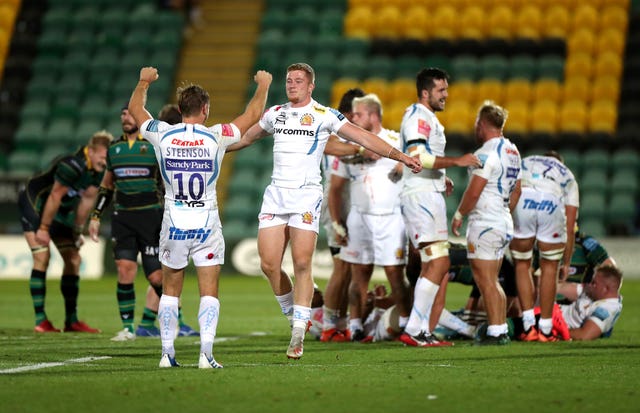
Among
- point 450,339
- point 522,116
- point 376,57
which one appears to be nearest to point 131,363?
point 450,339

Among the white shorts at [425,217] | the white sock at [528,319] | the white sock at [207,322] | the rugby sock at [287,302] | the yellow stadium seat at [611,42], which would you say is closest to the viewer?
the white sock at [207,322]

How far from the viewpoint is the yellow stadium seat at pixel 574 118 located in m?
23.8

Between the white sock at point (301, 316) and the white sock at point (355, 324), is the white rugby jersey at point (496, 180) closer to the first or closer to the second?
the white sock at point (355, 324)

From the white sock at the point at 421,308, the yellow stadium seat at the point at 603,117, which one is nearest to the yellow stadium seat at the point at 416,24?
the yellow stadium seat at the point at 603,117

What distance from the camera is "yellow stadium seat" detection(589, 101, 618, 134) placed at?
23688 millimetres

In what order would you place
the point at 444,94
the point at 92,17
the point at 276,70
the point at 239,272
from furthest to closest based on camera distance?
the point at 92,17 → the point at 276,70 → the point at 239,272 → the point at 444,94

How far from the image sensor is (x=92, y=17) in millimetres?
27891

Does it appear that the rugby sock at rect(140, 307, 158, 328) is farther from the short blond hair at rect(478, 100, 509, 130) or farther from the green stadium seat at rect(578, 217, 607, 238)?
the green stadium seat at rect(578, 217, 607, 238)

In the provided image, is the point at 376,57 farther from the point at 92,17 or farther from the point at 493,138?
the point at 493,138

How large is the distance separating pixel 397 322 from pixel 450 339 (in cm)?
72

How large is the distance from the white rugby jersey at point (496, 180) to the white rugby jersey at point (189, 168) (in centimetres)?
329

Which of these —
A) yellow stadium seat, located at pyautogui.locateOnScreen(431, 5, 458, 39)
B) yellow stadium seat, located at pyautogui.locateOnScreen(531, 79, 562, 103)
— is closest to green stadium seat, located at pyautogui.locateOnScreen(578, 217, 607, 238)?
yellow stadium seat, located at pyautogui.locateOnScreen(531, 79, 562, 103)

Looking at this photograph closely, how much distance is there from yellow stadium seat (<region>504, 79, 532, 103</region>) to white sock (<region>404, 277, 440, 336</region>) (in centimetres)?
1548

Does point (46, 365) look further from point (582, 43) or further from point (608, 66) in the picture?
point (582, 43)
